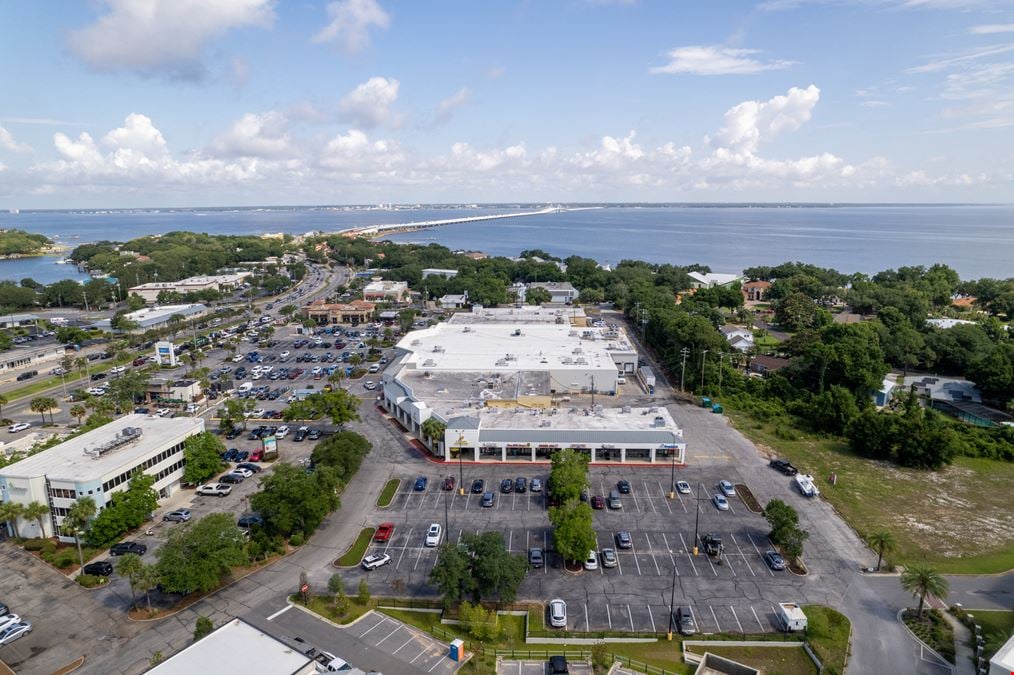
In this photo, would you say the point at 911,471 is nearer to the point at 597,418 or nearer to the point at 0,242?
the point at 597,418

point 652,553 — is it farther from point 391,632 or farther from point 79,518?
point 79,518

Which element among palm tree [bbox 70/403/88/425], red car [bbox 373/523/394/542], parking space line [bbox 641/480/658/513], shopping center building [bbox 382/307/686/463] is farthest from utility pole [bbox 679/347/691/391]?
palm tree [bbox 70/403/88/425]

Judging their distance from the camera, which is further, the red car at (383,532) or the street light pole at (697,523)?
the red car at (383,532)

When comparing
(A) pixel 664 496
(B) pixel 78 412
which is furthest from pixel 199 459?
(A) pixel 664 496

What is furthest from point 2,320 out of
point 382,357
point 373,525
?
point 373,525

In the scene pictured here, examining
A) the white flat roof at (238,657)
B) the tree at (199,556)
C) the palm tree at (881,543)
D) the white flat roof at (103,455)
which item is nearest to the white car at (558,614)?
the white flat roof at (238,657)

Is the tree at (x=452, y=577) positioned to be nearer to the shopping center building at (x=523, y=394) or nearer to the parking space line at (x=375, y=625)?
the parking space line at (x=375, y=625)
